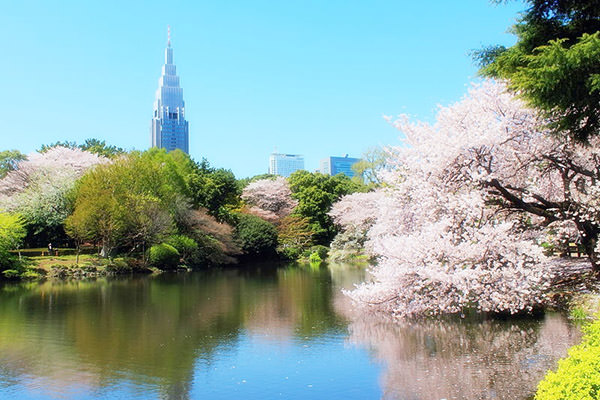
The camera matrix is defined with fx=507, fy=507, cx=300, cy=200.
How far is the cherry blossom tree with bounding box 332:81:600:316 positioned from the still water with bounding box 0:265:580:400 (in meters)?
0.81

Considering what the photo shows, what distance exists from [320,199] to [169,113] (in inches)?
5181

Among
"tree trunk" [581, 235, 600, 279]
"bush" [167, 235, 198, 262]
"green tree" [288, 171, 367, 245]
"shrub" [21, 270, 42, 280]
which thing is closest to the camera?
"tree trunk" [581, 235, 600, 279]

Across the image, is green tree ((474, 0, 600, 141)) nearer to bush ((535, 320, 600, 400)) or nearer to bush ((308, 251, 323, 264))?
bush ((535, 320, 600, 400))

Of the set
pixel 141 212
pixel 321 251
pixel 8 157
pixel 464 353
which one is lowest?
pixel 464 353

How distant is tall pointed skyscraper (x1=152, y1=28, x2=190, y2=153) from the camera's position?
534 ft

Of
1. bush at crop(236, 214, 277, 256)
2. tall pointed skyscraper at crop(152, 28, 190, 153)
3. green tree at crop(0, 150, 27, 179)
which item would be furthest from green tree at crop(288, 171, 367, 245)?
tall pointed skyscraper at crop(152, 28, 190, 153)

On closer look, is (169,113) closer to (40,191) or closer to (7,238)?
(40,191)

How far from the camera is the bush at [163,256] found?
103 feet

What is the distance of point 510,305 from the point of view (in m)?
11.2

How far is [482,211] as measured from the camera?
11.2 meters

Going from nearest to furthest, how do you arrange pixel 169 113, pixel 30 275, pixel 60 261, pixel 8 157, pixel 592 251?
pixel 592 251, pixel 30 275, pixel 60 261, pixel 8 157, pixel 169 113

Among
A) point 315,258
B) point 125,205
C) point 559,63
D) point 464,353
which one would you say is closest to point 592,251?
point 464,353

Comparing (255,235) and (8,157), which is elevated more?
(8,157)

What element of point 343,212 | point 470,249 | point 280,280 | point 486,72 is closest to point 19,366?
point 470,249
